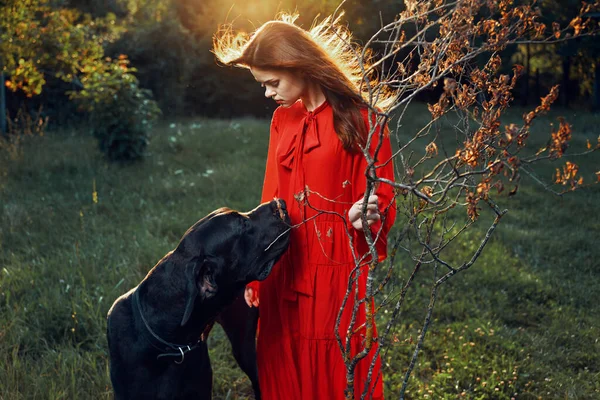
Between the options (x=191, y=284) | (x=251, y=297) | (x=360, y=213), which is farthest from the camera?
(x=251, y=297)

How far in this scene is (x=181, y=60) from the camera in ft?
53.9

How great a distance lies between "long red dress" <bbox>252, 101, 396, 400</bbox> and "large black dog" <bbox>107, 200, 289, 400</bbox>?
0.51 ft

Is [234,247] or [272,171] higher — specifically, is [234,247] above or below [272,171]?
below

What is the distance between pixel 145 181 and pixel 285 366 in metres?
5.57

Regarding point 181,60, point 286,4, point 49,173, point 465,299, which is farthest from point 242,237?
point 181,60

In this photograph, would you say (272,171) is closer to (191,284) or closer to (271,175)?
(271,175)

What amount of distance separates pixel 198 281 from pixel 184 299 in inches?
4.1

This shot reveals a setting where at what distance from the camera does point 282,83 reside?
2.54 meters

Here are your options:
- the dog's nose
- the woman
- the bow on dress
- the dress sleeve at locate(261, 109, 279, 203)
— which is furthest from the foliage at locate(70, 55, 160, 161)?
the dog's nose

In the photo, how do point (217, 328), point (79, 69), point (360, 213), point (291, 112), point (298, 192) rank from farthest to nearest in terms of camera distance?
1. point (79, 69)
2. point (217, 328)
3. point (291, 112)
4. point (298, 192)
5. point (360, 213)

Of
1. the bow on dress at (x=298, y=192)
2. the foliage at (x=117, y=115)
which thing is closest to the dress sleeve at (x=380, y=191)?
the bow on dress at (x=298, y=192)

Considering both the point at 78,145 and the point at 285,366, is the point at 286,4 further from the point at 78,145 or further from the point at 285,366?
the point at 285,366

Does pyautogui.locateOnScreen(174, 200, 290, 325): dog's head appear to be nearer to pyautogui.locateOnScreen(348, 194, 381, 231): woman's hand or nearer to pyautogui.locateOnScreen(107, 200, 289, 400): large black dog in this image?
pyautogui.locateOnScreen(107, 200, 289, 400): large black dog

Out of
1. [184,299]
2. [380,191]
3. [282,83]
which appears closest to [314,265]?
[380,191]
